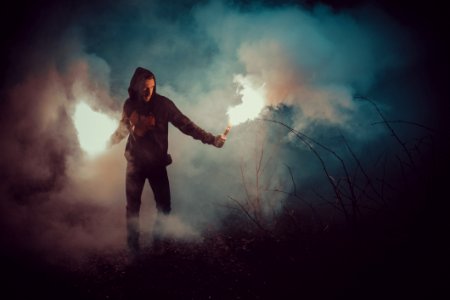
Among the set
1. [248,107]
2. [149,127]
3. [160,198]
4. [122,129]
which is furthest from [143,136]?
[248,107]

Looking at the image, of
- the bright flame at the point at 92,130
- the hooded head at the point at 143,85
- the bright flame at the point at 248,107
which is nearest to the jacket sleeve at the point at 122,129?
the bright flame at the point at 92,130

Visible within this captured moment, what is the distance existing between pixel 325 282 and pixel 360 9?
5.60 metres

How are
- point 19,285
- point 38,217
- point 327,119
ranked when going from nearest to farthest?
1. point 19,285
2. point 38,217
3. point 327,119

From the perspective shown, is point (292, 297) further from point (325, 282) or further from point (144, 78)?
point (144, 78)

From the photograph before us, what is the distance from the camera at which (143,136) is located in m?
4.59

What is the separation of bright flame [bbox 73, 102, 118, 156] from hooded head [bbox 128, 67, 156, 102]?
2.82 feet

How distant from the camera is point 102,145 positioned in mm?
4977

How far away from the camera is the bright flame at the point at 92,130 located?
4965 millimetres

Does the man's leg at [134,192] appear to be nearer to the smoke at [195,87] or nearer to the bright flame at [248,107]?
the smoke at [195,87]

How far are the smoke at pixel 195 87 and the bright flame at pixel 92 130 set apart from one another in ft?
4.95

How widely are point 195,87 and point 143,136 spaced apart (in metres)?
2.72

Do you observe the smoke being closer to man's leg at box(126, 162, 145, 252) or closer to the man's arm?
man's leg at box(126, 162, 145, 252)

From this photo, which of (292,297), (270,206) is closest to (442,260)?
(292,297)

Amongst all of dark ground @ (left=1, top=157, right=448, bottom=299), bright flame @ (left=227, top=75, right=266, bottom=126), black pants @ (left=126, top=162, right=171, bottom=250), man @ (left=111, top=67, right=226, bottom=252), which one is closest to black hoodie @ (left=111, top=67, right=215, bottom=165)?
man @ (left=111, top=67, right=226, bottom=252)
